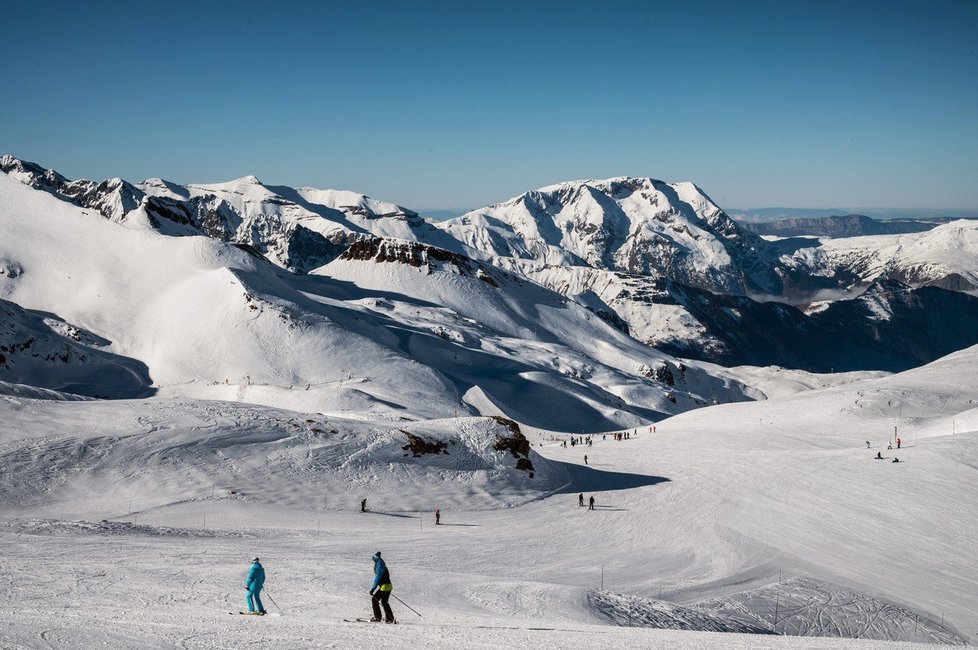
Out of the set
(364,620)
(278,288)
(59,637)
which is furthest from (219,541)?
(278,288)

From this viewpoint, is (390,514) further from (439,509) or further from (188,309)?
(188,309)

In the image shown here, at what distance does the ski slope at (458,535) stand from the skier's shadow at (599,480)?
0.25 meters

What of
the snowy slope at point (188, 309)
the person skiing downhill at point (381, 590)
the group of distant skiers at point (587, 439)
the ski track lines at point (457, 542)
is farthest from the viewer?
the snowy slope at point (188, 309)

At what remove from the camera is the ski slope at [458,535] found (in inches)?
786

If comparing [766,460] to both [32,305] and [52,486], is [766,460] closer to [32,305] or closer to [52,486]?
[52,486]

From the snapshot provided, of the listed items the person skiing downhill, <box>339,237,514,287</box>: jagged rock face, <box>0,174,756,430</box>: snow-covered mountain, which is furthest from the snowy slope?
the person skiing downhill

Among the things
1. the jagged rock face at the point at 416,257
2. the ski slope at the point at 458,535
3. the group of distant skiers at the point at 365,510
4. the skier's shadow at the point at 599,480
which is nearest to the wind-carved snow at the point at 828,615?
the ski slope at the point at 458,535

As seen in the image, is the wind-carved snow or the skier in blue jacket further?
the wind-carved snow

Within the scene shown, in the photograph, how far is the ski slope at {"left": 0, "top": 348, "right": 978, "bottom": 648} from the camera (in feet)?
65.5

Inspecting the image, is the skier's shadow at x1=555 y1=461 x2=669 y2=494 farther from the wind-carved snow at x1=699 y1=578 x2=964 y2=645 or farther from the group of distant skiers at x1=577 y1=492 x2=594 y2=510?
the wind-carved snow at x1=699 y1=578 x2=964 y2=645

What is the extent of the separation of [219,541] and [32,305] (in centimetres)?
10455

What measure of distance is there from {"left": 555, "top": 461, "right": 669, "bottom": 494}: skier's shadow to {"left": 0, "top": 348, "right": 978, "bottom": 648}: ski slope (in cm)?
25

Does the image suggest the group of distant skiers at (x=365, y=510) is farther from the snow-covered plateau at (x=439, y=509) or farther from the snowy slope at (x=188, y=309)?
the snowy slope at (x=188, y=309)

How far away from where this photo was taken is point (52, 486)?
38219 millimetres
